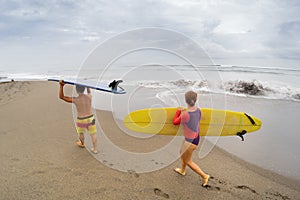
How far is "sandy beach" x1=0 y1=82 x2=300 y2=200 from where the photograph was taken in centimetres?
261

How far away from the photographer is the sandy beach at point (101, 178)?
2.61 meters

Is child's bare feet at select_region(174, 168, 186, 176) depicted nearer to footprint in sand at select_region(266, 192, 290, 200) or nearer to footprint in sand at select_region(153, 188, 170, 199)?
footprint in sand at select_region(153, 188, 170, 199)

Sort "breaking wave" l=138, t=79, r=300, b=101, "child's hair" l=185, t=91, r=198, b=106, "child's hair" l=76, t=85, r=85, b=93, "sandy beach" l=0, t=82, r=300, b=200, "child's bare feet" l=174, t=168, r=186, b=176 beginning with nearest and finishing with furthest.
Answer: "sandy beach" l=0, t=82, r=300, b=200, "child's hair" l=185, t=91, r=198, b=106, "child's bare feet" l=174, t=168, r=186, b=176, "child's hair" l=76, t=85, r=85, b=93, "breaking wave" l=138, t=79, r=300, b=101

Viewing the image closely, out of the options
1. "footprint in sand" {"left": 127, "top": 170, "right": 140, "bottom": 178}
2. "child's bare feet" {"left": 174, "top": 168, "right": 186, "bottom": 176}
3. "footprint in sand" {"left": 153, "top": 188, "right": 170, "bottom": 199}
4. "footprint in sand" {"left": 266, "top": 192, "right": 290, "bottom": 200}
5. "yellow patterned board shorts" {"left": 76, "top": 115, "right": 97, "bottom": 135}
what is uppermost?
"yellow patterned board shorts" {"left": 76, "top": 115, "right": 97, "bottom": 135}

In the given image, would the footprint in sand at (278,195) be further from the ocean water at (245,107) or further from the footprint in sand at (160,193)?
the footprint in sand at (160,193)

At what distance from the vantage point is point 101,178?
2887mm

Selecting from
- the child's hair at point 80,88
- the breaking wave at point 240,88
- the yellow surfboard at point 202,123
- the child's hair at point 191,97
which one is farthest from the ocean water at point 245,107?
the child's hair at point 191,97

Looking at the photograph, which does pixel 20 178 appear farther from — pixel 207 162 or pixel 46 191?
pixel 207 162

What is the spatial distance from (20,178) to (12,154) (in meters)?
0.87

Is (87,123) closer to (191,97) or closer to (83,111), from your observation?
(83,111)

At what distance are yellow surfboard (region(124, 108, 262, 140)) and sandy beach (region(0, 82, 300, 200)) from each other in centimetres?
40

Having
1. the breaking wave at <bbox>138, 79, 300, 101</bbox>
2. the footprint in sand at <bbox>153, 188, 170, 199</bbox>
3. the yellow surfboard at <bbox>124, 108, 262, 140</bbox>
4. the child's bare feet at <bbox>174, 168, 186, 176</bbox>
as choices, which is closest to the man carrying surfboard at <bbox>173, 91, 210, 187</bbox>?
the child's bare feet at <bbox>174, 168, 186, 176</bbox>

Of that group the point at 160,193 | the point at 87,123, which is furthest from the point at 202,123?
the point at 87,123

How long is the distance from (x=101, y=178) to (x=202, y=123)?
86.3 inches
